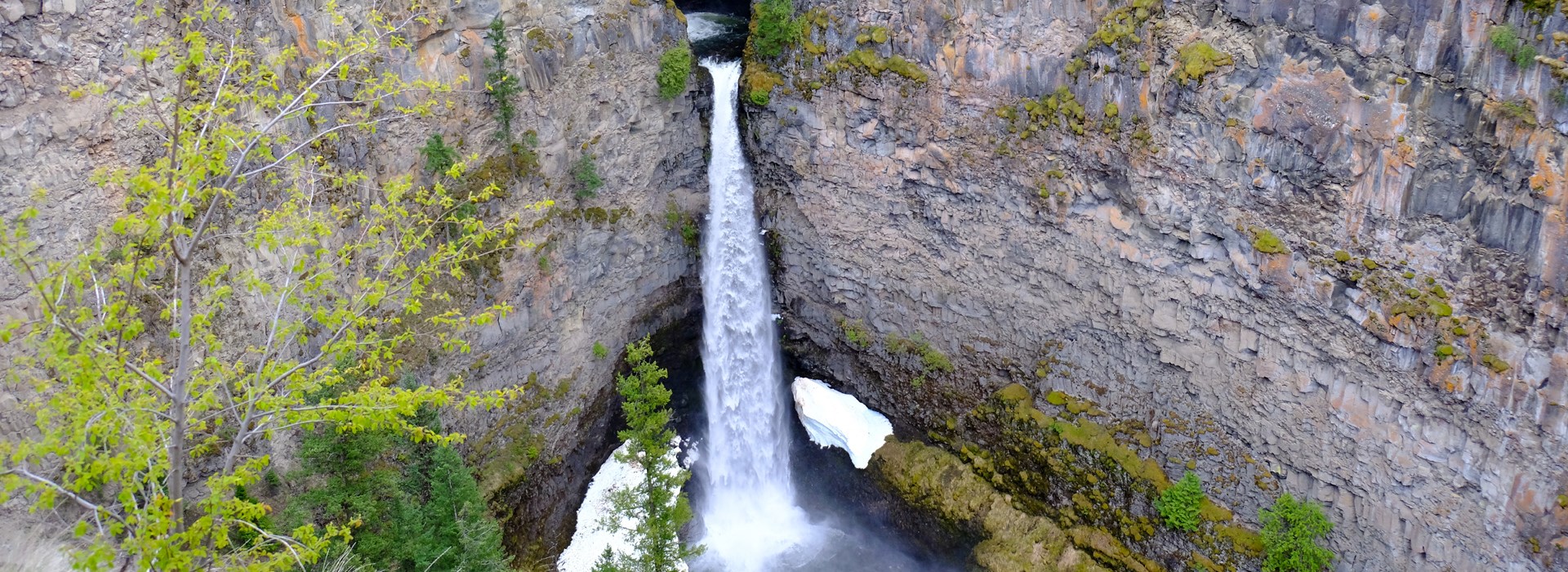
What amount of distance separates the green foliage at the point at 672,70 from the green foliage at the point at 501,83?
12.2 feet

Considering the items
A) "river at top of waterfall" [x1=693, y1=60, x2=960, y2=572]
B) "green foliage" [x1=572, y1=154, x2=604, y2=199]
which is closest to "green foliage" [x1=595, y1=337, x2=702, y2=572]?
"green foliage" [x1=572, y1=154, x2=604, y2=199]

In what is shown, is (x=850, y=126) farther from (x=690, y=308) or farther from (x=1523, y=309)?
(x=1523, y=309)

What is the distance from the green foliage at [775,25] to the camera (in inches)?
969

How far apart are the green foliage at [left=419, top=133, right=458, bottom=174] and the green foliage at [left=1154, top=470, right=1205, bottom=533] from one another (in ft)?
54.2

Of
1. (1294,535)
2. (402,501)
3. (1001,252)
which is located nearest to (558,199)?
(402,501)

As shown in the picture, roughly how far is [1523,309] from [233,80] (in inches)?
830

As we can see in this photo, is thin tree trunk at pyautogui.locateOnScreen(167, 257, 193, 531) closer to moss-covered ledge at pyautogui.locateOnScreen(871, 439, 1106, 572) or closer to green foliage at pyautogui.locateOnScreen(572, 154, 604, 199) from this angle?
green foliage at pyautogui.locateOnScreen(572, 154, 604, 199)

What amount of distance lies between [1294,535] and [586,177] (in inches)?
653

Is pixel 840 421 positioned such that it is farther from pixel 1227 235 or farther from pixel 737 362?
pixel 1227 235

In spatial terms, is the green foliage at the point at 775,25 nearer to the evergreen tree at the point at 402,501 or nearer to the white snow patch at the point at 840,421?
the white snow patch at the point at 840,421

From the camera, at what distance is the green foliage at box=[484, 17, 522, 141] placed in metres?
21.1

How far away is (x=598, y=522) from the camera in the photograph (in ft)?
76.5

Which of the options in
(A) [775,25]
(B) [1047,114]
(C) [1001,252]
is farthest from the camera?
(A) [775,25]

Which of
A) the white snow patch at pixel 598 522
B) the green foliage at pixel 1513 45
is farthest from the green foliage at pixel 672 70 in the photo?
the green foliage at pixel 1513 45
